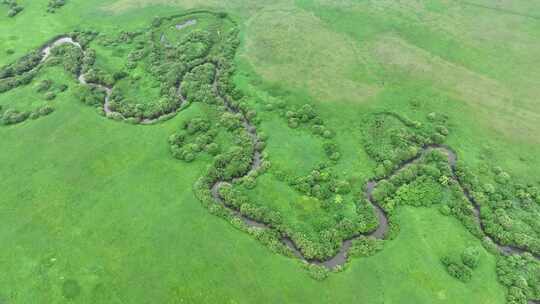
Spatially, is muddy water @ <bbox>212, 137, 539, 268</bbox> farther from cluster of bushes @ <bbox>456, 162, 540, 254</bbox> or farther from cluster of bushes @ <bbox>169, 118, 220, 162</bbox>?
cluster of bushes @ <bbox>169, 118, 220, 162</bbox>

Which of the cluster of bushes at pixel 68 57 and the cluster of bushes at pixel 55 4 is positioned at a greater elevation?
the cluster of bushes at pixel 55 4

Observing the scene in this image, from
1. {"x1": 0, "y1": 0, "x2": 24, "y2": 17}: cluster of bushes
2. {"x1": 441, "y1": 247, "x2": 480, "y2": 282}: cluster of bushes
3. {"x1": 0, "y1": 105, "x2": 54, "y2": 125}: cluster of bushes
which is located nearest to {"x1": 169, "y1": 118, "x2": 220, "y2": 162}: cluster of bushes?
{"x1": 0, "y1": 105, "x2": 54, "y2": 125}: cluster of bushes

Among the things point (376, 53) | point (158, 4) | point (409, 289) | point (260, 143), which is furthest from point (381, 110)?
point (158, 4)

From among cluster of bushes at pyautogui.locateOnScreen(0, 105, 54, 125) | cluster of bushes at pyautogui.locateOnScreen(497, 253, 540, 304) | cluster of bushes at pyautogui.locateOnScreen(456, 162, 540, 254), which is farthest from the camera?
cluster of bushes at pyautogui.locateOnScreen(0, 105, 54, 125)

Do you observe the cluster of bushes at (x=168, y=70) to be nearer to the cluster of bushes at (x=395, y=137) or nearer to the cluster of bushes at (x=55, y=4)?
the cluster of bushes at (x=55, y=4)

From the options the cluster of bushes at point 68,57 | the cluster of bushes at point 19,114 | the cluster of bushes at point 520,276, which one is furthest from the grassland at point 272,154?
the cluster of bushes at point 68,57

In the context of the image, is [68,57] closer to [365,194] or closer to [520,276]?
[365,194]

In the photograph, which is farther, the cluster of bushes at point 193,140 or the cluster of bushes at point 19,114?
the cluster of bushes at point 19,114
